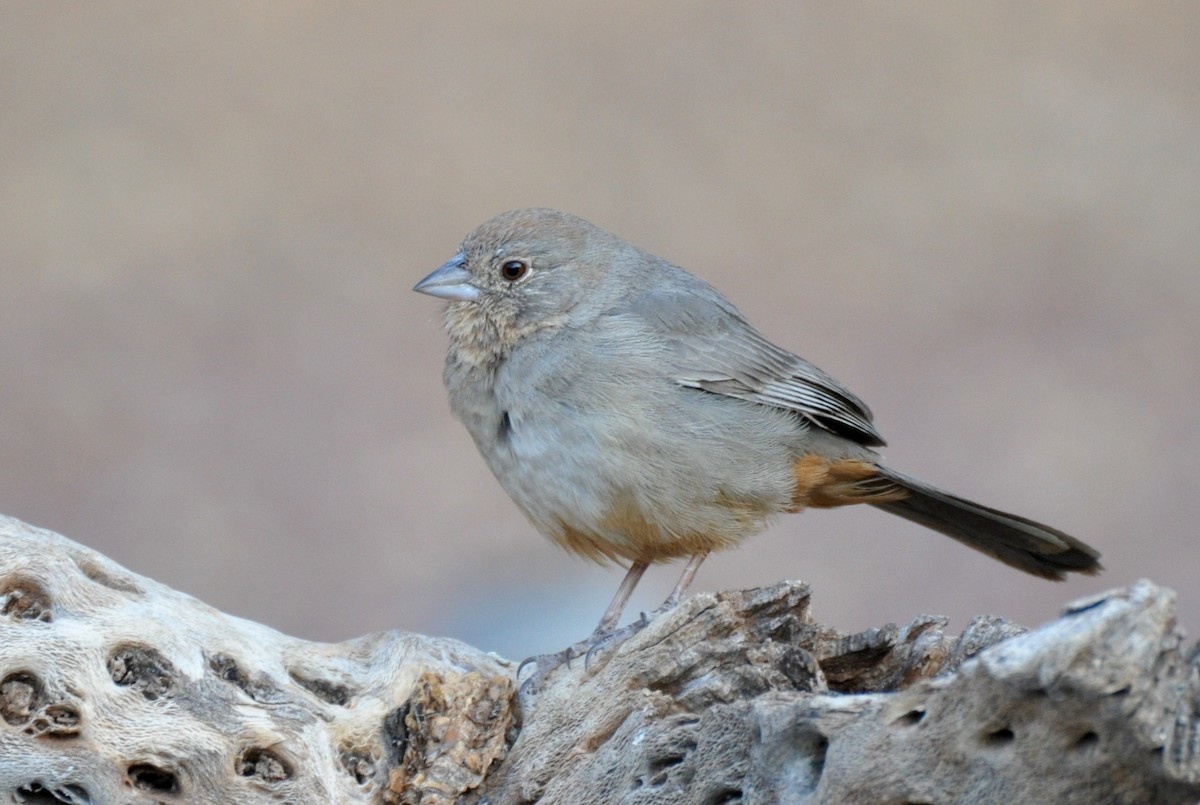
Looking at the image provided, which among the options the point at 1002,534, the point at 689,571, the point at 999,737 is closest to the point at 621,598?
the point at 689,571

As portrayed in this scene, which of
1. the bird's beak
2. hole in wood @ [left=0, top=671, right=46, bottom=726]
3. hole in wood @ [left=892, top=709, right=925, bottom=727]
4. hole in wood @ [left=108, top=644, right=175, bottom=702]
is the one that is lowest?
hole in wood @ [left=892, top=709, right=925, bottom=727]

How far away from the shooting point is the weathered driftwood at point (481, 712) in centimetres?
275

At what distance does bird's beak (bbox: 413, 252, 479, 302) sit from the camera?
5086 mm

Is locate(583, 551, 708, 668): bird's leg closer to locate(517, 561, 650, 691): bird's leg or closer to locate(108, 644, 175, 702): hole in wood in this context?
locate(517, 561, 650, 691): bird's leg

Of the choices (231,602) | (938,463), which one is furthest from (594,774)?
(938,463)

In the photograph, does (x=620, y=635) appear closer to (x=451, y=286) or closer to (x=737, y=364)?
(x=737, y=364)

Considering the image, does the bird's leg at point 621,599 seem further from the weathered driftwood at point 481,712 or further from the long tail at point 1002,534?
the long tail at point 1002,534

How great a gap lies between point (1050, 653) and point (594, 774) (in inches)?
61.0

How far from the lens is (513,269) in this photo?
5.17 metres

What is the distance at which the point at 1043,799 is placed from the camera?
8.46ft

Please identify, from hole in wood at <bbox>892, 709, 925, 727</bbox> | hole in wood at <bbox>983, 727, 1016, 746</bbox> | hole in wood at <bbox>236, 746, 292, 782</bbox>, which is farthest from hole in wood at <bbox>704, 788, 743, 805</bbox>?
hole in wood at <bbox>236, 746, 292, 782</bbox>

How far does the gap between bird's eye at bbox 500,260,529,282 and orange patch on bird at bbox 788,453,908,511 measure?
1.24 meters

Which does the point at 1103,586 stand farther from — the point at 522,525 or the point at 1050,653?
the point at 1050,653

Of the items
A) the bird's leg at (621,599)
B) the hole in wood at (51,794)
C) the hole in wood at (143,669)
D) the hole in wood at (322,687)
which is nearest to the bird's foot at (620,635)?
the bird's leg at (621,599)
